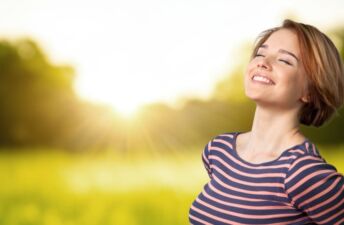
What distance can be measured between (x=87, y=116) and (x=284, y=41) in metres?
6.51

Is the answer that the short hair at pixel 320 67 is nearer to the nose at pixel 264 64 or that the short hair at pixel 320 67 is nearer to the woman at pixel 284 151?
the woman at pixel 284 151

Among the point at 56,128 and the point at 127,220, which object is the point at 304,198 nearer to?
the point at 127,220

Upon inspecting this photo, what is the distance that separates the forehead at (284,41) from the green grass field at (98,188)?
3486 mm

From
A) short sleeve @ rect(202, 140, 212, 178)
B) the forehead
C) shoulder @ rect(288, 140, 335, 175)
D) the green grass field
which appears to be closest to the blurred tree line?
the green grass field

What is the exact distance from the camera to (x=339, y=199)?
180 centimetres

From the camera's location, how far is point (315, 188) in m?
1.77

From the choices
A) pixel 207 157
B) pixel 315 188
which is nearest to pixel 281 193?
pixel 315 188

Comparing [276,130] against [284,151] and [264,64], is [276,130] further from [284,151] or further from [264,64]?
[264,64]

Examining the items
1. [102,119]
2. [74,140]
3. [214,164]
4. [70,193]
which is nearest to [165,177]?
[70,193]

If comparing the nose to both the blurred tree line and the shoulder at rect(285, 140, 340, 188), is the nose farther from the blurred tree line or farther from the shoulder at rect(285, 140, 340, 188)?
the blurred tree line

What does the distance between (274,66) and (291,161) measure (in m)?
0.30

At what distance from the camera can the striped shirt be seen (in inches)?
69.9

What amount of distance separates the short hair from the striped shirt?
0.54ft

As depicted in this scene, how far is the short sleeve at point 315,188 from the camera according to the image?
5.79ft
